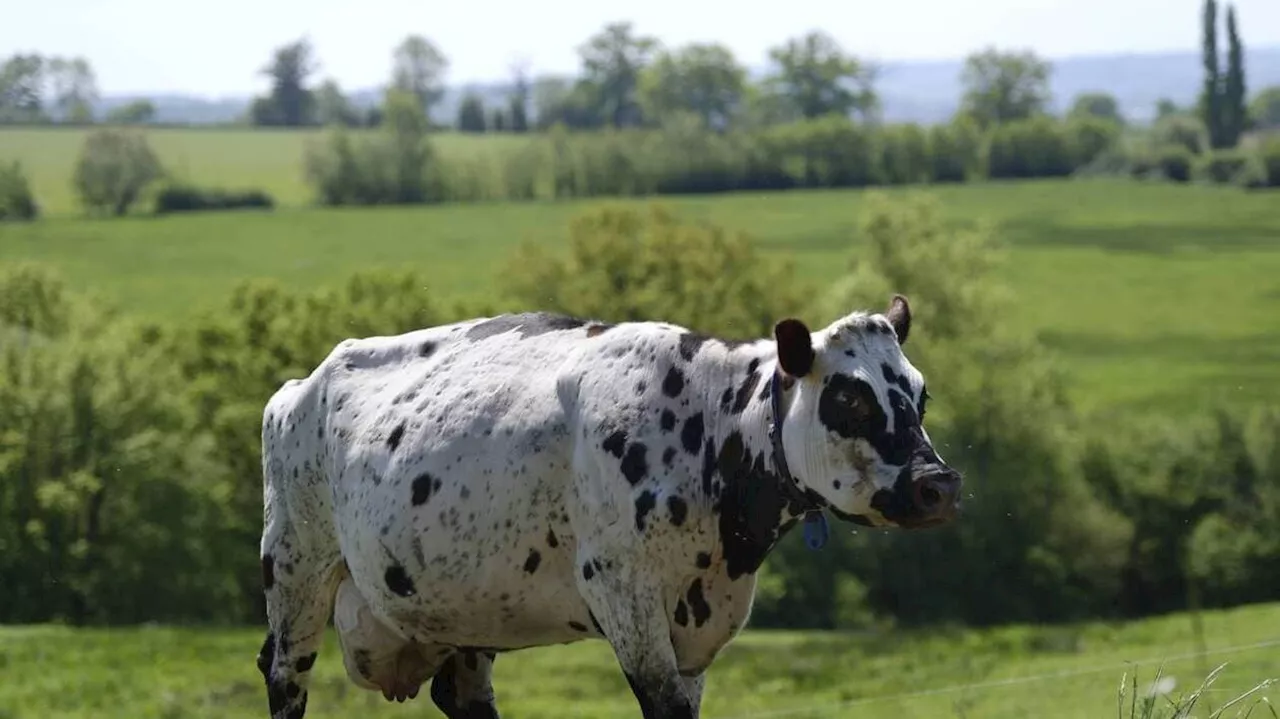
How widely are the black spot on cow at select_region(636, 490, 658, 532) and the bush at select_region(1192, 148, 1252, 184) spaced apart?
186 m

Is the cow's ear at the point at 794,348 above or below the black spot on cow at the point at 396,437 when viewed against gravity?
above

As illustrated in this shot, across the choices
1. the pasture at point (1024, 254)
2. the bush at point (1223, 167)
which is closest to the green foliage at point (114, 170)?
the pasture at point (1024, 254)

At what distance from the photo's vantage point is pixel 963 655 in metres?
64.9

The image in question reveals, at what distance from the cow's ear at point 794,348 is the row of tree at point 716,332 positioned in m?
59.2

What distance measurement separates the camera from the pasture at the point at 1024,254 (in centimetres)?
12638

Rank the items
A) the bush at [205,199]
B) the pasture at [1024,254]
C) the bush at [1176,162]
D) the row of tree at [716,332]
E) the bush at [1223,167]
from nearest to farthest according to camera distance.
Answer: the row of tree at [716,332], the pasture at [1024,254], the bush at [205,199], the bush at [1223,167], the bush at [1176,162]

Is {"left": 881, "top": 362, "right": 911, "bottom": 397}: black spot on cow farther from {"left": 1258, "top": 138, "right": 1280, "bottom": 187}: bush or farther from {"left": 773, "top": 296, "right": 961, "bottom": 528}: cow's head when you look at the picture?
{"left": 1258, "top": 138, "right": 1280, "bottom": 187}: bush

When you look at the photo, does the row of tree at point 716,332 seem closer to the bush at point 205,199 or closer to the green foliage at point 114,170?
the green foliage at point 114,170

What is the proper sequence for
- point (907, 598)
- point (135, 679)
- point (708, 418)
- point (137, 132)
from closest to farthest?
point (708, 418) < point (135, 679) < point (907, 598) < point (137, 132)

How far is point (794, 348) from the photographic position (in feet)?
20.9

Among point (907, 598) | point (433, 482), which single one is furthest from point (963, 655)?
point (433, 482)

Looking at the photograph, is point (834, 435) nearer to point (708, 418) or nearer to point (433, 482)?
point (708, 418)

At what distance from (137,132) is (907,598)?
12149cm

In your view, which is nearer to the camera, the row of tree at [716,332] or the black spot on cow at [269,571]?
the black spot on cow at [269,571]
